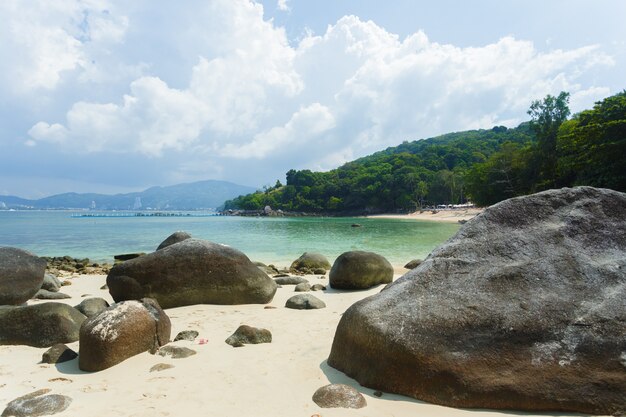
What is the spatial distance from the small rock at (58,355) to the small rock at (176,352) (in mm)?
1299

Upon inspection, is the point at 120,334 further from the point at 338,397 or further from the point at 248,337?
the point at 338,397

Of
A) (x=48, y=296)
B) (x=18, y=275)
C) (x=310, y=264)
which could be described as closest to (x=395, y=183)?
(x=310, y=264)

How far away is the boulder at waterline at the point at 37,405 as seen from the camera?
423cm

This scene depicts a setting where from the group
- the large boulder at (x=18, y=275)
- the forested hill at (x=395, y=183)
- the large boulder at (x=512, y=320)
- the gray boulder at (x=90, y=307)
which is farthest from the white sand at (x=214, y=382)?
the forested hill at (x=395, y=183)

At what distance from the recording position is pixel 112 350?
5.57m

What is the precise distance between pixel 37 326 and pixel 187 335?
95.8 inches

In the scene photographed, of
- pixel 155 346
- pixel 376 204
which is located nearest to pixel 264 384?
pixel 155 346

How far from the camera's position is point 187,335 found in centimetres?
688

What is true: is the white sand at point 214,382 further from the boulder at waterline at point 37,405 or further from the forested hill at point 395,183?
the forested hill at point 395,183

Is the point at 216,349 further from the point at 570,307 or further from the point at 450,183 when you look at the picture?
the point at 450,183

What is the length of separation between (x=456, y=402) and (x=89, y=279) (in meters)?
15.6

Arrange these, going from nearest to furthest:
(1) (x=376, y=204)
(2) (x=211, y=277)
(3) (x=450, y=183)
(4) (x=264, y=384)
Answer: (4) (x=264, y=384) < (2) (x=211, y=277) < (3) (x=450, y=183) < (1) (x=376, y=204)

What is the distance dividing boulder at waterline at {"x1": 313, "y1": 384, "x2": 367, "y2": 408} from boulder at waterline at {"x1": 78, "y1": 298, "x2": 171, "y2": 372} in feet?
9.59

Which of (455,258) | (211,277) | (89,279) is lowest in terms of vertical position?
(89,279)
